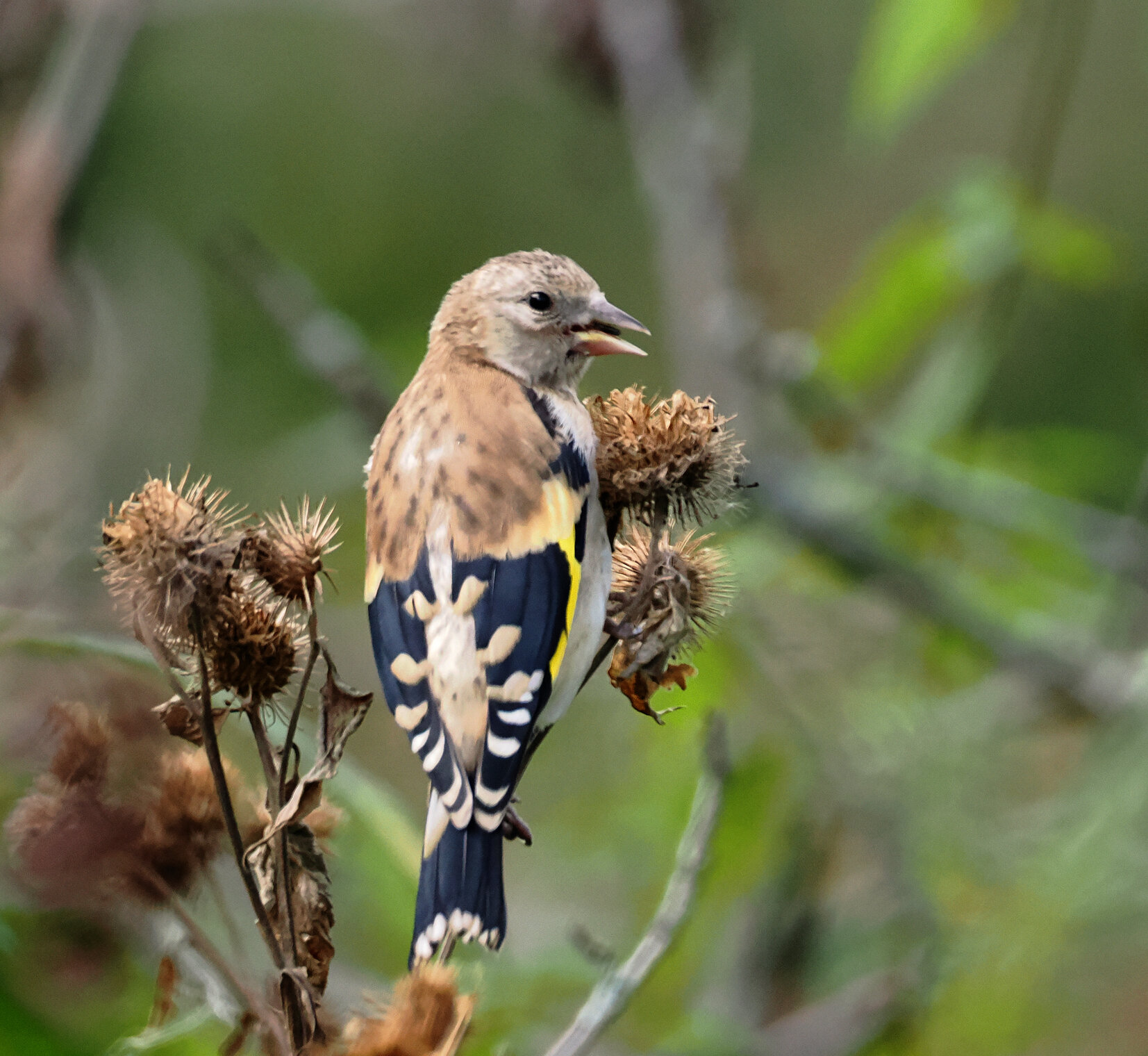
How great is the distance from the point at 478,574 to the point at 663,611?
0.94 feet

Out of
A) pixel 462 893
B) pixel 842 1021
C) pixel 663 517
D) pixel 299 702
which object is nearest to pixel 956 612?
pixel 842 1021

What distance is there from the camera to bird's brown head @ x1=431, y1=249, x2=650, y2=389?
277 cm

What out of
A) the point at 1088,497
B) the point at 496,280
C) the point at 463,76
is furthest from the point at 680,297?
the point at 463,76

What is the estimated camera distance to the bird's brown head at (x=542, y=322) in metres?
2.77

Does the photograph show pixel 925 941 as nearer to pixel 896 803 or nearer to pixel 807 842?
pixel 896 803

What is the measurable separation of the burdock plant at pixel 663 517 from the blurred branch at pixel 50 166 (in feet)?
7.40

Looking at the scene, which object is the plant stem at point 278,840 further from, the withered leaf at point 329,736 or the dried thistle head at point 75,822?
the dried thistle head at point 75,822

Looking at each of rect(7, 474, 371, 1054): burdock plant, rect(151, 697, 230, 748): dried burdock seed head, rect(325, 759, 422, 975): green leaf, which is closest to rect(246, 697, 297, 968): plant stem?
rect(7, 474, 371, 1054): burdock plant

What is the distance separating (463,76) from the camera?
754cm

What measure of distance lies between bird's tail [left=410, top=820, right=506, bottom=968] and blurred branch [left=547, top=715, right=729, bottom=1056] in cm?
22

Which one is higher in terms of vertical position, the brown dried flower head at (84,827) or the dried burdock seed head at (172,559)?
the dried burdock seed head at (172,559)

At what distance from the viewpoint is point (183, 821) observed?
189 cm

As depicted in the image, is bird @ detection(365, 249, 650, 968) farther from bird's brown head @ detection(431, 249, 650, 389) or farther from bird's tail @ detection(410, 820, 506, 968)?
bird's brown head @ detection(431, 249, 650, 389)

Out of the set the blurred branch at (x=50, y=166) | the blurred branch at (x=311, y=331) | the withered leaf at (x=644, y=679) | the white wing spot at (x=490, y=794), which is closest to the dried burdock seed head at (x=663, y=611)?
the withered leaf at (x=644, y=679)
